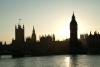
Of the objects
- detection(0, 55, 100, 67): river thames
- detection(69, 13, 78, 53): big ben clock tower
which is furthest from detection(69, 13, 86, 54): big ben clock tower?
detection(0, 55, 100, 67): river thames

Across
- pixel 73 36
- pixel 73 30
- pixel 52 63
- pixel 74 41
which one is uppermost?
pixel 73 30

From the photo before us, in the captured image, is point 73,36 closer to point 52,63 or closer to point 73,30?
point 73,30

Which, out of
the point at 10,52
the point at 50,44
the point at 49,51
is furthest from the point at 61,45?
the point at 10,52

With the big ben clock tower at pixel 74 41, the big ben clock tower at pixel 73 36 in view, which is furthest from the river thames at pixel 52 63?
the big ben clock tower at pixel 73 36

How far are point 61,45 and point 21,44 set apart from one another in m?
31.0

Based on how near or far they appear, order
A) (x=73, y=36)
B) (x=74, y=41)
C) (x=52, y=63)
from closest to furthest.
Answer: (x=52, y=63)
(x=74, y=41)
(x=73, y=36)

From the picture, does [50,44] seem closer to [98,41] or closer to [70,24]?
[70,24]

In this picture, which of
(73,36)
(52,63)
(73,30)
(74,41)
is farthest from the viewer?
(73,30)

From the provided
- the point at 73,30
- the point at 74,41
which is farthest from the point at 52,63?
the point at 73,30

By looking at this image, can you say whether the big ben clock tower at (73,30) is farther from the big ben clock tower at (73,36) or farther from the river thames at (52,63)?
the river thames at (52,63)

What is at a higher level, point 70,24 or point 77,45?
point 70,24

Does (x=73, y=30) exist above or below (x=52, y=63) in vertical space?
above

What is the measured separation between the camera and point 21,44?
19662cm

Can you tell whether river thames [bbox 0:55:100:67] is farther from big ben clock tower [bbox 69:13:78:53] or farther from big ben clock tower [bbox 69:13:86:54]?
big ben clock tower [bbox 69:13:78:53]
